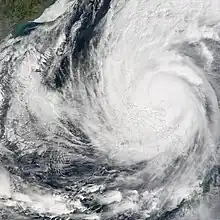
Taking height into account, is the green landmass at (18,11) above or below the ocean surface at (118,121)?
above

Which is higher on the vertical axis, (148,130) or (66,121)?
(66,121)

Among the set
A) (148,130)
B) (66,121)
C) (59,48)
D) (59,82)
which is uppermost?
(59,48)

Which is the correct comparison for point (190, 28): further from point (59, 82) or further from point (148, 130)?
point (59, 82)

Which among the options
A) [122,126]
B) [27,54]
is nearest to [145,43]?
[122,126]

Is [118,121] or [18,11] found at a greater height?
[18,11]

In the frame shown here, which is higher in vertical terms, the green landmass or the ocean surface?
the green landmass

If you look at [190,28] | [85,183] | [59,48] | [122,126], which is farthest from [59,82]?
[190,28]

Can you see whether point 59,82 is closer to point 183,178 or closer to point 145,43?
point 145,43
